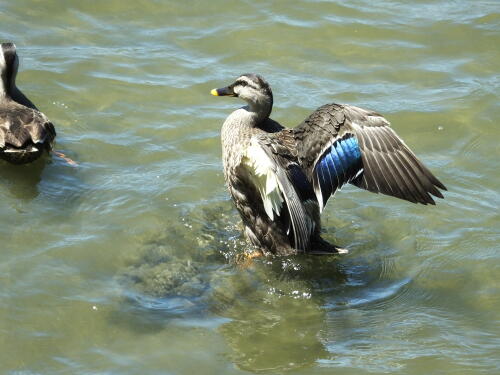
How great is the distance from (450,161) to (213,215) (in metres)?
2.45

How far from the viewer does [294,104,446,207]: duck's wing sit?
639cm

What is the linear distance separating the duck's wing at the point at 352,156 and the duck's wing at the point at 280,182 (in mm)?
171

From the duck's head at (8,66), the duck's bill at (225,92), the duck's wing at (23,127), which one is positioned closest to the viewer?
the duck's bill at (225,92)

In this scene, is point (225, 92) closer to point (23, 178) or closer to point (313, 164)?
point (313, 164)

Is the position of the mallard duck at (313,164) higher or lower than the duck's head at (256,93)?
lower

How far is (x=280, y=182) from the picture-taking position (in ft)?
20.4

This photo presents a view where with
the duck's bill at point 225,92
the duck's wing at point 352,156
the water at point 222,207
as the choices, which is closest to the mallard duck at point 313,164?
the duck's wing at point 352,156

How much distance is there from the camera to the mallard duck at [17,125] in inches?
296

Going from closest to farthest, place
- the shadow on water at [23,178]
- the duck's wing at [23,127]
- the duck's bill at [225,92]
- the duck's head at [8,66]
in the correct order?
the duck's bill at [225,92]
the shadow on water at [23,178]
the duck's wing at [23,127]
the duck's head at [8,66]

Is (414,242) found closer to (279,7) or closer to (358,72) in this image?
(358,72)

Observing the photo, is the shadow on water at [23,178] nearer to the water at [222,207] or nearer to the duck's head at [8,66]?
the water at [222,207]

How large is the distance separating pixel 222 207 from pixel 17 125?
2.10 meters

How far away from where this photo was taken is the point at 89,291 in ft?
20.0

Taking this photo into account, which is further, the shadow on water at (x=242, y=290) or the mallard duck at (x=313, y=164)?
the mallard duck at (x=313, y=164)
